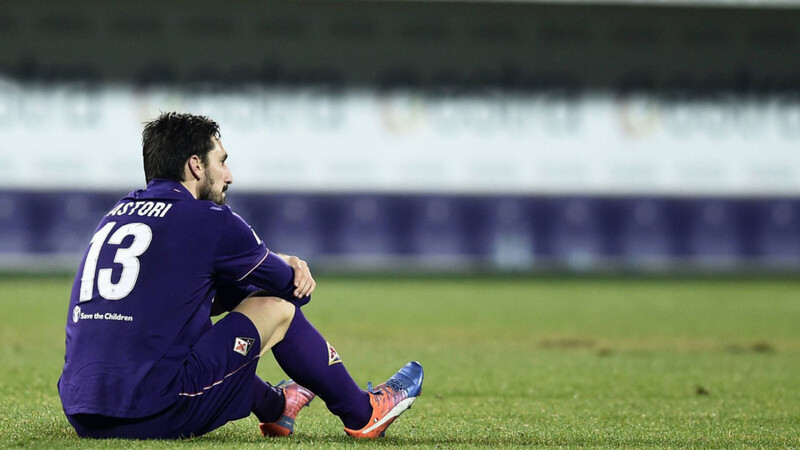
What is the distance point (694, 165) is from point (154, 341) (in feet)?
78.8

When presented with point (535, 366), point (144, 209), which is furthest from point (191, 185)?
point (535, 366)

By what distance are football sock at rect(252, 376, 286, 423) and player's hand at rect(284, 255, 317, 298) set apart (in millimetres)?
366

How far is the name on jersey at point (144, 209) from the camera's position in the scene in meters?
3.70

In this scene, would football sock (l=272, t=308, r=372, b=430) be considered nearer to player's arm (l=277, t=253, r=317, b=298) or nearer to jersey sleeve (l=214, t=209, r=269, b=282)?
player's arm (l=277, t=253, r=317, b=298)

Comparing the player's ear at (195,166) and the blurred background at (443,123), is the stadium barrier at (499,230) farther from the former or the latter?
the player's ear at (195,166)

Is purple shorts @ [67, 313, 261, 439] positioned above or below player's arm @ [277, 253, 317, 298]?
below

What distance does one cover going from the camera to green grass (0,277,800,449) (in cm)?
438

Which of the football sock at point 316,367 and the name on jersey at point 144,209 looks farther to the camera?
the football sock at point 316,367

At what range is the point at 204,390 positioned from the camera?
12.1 ft

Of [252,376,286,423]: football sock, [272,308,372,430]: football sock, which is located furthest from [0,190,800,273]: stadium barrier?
[272,308,372,430]: football sock

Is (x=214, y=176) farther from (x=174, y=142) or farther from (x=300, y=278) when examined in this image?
(x=300, y=278)

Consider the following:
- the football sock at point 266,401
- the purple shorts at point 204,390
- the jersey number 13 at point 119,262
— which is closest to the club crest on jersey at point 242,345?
the purple shorts at point 204,390

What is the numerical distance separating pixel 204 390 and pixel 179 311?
0.27 metres

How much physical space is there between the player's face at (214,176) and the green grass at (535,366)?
82 centimetres
